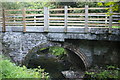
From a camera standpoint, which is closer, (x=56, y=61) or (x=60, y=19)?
(x=60, y=19)

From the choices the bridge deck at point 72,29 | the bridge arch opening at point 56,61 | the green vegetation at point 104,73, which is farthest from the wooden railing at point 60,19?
the green vegetation at point 104,73

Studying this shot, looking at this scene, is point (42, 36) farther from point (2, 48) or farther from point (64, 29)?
point (2, 48)

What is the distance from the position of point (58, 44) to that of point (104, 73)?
3154 millimetres

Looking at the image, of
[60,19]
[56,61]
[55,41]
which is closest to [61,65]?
[56,61]

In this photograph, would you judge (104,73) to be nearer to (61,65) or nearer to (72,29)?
(72,29)

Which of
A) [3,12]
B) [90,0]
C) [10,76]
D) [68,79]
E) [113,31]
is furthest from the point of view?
[90,0]

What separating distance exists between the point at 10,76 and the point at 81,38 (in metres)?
4.35

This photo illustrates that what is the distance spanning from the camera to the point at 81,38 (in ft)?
26.4

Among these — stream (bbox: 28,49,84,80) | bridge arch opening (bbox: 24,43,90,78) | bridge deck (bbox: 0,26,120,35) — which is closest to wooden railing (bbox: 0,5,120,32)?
bridge deck (bbox: 0,26,120,35)

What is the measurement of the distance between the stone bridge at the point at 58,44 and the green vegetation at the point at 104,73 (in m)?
0.42

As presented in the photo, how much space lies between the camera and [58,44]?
836 cm

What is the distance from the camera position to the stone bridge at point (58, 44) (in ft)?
27.1

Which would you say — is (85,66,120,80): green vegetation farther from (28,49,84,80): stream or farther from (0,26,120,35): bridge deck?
(0,26,120,35): bridge deck

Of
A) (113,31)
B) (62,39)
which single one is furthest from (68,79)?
(113,31)
